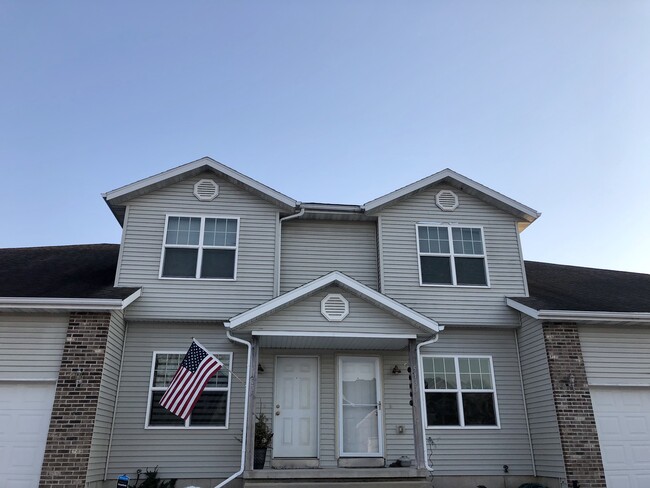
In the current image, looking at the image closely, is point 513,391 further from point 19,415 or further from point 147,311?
point 19,415

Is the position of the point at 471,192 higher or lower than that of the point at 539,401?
higher

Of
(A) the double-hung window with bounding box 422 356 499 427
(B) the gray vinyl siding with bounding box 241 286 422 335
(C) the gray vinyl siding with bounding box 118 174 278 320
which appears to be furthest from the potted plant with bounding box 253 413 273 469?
(A) the double-hung window with bounding box 422 356 499 427

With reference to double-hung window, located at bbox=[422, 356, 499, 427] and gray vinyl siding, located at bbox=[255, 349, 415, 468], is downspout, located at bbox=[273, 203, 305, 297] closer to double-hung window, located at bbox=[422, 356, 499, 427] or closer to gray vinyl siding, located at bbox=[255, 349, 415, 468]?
gray vinyl siding, located at bbox=[255, 349, 415, 468]

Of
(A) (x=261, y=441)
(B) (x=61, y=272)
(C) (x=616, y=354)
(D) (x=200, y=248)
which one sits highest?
(D) (x=200, y=248)

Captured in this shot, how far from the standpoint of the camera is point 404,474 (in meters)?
8.39

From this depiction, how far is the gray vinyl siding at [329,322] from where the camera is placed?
29.5 feet

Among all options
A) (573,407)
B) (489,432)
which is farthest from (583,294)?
(489,432)

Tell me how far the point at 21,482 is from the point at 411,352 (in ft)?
23.0

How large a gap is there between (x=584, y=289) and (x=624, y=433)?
11.3 feet

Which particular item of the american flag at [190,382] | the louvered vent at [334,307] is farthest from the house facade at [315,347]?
the american flag at [190,382]

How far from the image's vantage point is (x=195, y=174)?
1145 centimetres

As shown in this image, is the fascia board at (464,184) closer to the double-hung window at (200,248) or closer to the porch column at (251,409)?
the double-hung window at (200,248)

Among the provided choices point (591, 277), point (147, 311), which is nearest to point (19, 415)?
point (147, 311)

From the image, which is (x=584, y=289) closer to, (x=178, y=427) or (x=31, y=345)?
(x=178, y=427)
